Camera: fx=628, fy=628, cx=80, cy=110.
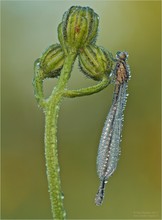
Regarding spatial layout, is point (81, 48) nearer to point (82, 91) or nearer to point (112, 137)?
point (82, 91)

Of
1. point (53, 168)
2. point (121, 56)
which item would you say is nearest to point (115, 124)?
point (121, 56)

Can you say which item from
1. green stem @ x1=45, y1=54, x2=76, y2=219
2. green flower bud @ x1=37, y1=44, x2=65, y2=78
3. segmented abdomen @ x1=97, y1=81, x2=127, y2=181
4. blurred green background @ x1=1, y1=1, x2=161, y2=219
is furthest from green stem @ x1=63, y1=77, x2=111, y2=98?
blurred green background @ x1=1, y1=1, x2=161, y2=219

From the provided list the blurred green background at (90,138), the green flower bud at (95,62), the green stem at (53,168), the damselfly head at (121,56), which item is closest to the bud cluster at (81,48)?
the green flower bud at (95,62)

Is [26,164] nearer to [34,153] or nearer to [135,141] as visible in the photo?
[34,153]

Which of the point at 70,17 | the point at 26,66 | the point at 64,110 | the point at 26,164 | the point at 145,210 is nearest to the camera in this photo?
the point at 70,17

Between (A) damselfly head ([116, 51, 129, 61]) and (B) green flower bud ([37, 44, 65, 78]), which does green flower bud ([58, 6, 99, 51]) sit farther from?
(A) damselfly head ([116, 51, 129, 61])

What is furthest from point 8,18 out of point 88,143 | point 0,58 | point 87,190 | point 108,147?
point 108,147
